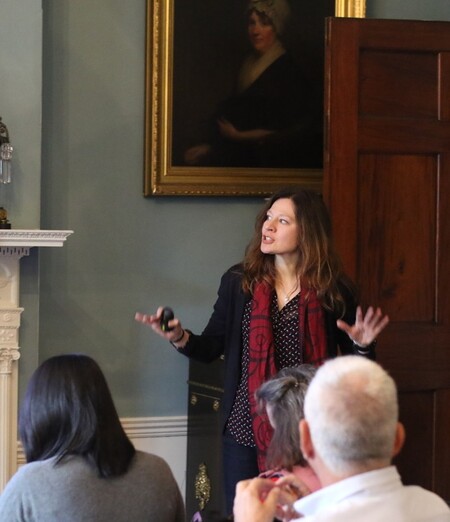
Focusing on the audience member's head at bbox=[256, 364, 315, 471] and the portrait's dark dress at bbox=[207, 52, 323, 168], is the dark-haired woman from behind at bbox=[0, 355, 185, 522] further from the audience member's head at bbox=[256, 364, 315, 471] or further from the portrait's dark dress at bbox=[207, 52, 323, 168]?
the portrait's dark dress at bbox=[207, 52, 323, 168]

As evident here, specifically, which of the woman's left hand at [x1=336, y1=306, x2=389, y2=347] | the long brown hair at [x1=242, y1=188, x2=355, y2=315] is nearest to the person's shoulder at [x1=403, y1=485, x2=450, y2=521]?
the woman's left hand at [x1=336, y1=306, x2=389, y2=347]

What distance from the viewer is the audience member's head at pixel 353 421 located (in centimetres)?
169

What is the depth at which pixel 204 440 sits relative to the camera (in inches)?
183

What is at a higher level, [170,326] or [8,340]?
[170,326]

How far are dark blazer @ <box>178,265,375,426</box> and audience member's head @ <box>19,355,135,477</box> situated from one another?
1192 millimetres

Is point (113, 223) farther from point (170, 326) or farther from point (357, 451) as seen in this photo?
point (357, 451)

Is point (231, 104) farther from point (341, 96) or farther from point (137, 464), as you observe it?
point (137, 464)

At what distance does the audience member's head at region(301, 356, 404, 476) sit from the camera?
1.69 meters

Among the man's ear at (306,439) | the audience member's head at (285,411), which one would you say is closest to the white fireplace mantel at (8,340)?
the audience member's head at (285,411)

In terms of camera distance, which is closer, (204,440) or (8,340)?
(8,340)

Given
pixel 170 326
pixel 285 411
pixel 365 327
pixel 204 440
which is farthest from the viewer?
pixel 204 440

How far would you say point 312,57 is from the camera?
4.95 metres

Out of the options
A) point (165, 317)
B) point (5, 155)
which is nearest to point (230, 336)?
point (165, 317)

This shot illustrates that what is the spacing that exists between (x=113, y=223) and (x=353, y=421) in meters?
3.24
